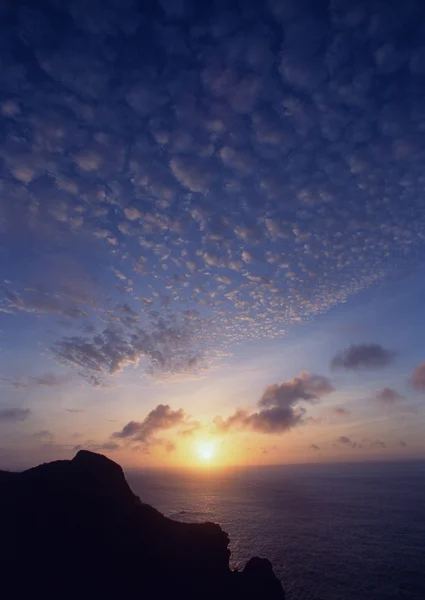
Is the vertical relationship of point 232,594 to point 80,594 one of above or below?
below

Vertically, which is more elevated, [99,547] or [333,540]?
[99,547]

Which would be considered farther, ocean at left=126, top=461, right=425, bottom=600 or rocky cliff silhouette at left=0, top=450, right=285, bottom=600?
ocean at left=126, top=461, right=425, bottom=600

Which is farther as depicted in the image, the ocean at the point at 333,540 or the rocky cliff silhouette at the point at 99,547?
the ocean at the point at 333,540

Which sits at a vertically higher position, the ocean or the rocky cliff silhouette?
the rocky cliff silhouette

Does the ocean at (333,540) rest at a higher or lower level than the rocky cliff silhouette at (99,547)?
lower

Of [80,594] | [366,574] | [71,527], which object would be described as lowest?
[366,574]

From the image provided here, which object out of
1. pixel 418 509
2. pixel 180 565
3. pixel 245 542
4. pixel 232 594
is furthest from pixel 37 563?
pixel 418 509

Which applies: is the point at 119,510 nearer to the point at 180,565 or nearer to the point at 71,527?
the point at 71,527

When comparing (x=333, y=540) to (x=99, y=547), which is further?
(x=333, y=540)
